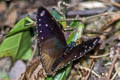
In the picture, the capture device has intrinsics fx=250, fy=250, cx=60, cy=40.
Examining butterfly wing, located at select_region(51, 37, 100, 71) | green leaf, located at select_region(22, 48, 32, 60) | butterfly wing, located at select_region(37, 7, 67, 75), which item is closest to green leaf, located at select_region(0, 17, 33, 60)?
green leaf, located at select_region(22, 48, 32, 60)

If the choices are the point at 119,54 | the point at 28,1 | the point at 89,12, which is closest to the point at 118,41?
the point at 119,54

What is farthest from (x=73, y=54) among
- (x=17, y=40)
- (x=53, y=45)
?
(x=17, y=40)

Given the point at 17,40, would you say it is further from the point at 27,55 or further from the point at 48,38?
the point at 48,38

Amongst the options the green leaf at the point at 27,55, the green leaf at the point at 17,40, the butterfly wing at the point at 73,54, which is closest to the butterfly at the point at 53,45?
the butterfly wing at the point at 73,54

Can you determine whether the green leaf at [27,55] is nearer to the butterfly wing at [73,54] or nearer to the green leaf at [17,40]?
the green leaf at [17,40]

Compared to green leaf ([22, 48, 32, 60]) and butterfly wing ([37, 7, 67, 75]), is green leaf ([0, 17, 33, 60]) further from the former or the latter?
butterfly wing ([37, 7, 67, 75])

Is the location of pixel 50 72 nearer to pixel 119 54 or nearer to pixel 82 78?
pixel 82 78

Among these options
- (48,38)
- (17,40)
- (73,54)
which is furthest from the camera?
(17,40)
